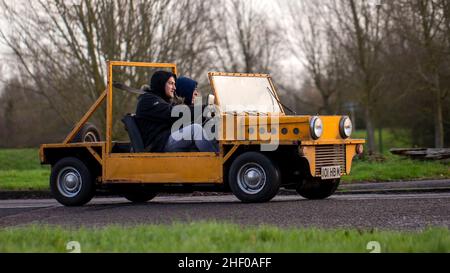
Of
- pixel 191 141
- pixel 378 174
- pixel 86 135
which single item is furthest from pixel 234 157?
pixel 378 174

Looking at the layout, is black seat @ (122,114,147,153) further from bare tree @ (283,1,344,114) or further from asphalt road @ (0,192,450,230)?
bare tree @ (283,1,344,114)

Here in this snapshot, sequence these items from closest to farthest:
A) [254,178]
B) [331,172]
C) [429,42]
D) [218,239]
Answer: [218,239] → [254,178] → [331,172] → [429,42]

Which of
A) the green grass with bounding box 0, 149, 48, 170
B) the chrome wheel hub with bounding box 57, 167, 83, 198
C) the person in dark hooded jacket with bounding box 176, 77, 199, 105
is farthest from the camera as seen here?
the green grass with bounding box 0, 149, 48, 170

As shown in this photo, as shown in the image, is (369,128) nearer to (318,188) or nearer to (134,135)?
(318,188)

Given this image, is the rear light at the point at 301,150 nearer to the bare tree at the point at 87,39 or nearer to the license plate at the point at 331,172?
the license plate at the point at 331,172

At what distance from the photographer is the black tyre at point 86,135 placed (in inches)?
514

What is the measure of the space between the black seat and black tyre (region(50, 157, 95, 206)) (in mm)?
913

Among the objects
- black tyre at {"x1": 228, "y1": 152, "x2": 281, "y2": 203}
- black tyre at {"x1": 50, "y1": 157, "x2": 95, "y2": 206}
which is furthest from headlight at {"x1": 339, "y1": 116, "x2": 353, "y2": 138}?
black tyre at {"x1": 50, "y1": 157, "x2": 95, "y2": 206}

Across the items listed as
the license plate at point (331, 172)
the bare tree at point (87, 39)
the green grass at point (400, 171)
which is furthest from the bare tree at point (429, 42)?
the license plate at point (331, 172)

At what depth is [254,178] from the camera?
37.5 feet

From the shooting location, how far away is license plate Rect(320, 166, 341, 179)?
11.4 metres

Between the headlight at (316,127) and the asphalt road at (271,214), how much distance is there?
88cm

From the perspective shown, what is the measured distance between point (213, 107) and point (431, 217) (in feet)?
12.3

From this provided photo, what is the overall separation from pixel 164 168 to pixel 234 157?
3.27ft
